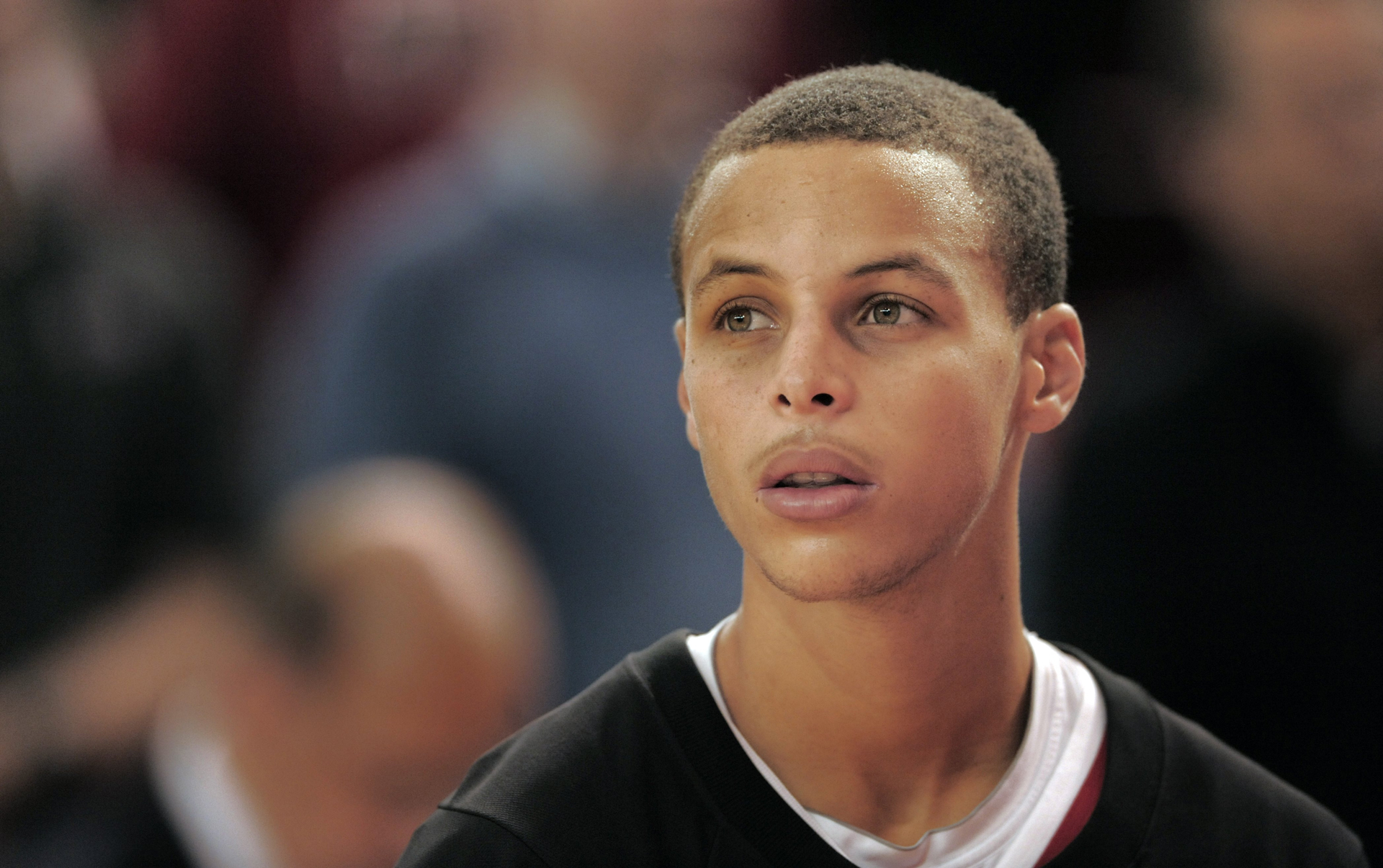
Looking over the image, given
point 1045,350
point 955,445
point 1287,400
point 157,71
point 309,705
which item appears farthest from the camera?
point 157,71

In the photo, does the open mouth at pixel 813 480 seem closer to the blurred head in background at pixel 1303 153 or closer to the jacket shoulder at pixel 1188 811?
the jacket shoulder at pixel 1188 811

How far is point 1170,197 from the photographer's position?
9.61 ft

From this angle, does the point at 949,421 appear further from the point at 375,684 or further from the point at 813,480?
the point at 375,684

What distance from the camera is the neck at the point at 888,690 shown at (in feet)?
5.09

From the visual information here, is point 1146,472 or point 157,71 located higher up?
point 157,71

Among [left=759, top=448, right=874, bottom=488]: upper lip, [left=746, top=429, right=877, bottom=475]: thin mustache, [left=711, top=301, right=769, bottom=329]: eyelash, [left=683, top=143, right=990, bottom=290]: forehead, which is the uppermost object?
[left=683, top=143, right=990, bottom=290]: forehead

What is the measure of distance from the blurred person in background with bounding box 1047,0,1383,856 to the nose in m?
1.11

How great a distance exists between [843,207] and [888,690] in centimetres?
49

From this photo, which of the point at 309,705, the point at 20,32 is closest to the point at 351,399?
the point at 309,705

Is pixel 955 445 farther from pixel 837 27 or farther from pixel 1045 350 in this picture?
pixel 837 27

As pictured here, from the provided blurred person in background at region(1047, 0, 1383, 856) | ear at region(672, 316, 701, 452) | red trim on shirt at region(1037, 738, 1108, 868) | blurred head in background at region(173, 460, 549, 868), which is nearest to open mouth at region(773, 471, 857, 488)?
ear at region(672, 316, 701, 452)

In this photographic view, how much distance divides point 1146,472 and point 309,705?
131 cm

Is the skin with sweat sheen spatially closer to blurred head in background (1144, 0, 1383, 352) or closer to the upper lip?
the upper lip

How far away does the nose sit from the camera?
1.40m
